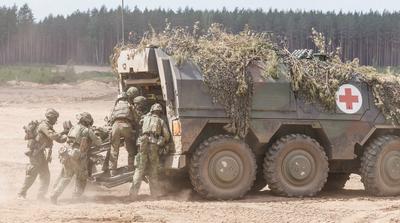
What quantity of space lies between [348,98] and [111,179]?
12.6 ft

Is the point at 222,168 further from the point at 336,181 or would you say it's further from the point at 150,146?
the point at 336,181

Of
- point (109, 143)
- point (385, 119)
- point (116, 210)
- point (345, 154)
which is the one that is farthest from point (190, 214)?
point (385, 119)

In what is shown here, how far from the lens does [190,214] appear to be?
10.4m

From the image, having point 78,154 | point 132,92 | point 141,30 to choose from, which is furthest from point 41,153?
point 141,30

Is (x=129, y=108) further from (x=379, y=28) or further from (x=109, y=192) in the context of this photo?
(x=379, y=28)

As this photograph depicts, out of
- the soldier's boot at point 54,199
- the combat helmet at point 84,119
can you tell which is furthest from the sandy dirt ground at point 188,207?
the combat helmet at point 84,119

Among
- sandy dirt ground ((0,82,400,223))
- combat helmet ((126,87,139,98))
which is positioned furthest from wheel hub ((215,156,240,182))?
combat helmet ((126,87,139,98))

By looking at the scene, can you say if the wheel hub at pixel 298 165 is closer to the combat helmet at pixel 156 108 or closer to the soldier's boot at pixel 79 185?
the combat helmet at pixel 156 108

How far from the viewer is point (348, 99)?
12.3 meters

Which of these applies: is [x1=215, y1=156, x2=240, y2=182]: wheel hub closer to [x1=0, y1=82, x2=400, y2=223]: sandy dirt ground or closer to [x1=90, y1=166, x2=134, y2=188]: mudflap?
[x1=0, y1=82, x2=400, y2=223]: sandy dirt ground

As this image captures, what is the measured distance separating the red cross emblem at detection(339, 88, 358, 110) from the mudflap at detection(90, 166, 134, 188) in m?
3.42

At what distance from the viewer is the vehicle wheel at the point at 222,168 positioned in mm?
11586

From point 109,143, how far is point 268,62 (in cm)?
270

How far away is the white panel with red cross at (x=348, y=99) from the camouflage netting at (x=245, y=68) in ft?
0.35
